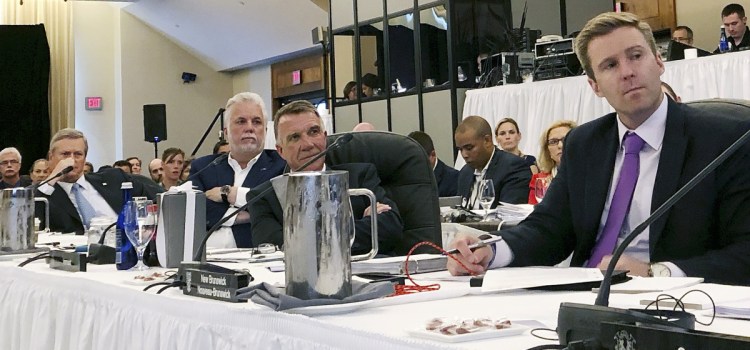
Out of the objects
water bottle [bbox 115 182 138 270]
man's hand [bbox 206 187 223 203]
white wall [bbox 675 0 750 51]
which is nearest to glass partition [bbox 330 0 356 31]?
white wall [bbox 675 0 750 51]

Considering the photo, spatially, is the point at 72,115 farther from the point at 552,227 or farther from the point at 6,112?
the point at 552,227

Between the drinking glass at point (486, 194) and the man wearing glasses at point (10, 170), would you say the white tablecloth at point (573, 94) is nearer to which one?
the drinking glass at point (486, 194)

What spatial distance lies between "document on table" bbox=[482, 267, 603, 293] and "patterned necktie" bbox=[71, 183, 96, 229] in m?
3.17

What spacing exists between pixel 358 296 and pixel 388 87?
882 centimetres

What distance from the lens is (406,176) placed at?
109 inches

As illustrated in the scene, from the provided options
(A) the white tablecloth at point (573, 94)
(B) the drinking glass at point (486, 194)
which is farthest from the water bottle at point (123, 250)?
(A) the white tablecloth at point (573, 94)

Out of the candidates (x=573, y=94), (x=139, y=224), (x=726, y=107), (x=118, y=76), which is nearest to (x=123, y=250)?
(x=139, y=224)

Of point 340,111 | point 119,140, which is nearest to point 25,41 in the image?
point 119,140

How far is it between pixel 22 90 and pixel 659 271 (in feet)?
39.9

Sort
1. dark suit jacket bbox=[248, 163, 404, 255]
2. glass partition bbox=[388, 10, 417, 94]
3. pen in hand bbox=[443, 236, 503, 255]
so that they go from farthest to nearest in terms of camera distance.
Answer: glass partition bbox=[388, 10, 417, 94]
dark suit jacket bbox=[248, 163, 404, 255]
pen in hand bbox=[443, 236, 503, 255]

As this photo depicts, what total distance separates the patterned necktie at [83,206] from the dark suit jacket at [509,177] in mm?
1978

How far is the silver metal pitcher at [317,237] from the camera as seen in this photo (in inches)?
50.0

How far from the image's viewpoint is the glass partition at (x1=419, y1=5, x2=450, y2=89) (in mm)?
9422

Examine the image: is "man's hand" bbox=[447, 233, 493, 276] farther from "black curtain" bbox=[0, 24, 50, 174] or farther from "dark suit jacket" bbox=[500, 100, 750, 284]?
"black curtain" bbox=[0, 24, 50, 174]
